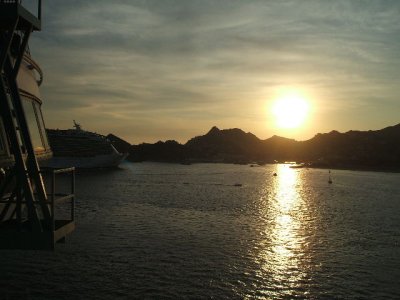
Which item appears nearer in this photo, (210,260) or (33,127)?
(33,127)

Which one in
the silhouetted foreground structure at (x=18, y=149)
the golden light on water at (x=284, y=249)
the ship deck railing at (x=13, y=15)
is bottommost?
the golden light on water at (x=284, y=249)

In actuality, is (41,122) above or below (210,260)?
above

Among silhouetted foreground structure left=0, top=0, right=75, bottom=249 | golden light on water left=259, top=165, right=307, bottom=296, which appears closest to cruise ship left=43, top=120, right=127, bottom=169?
golden light on water left=259, top=165, right=307, bottom=296

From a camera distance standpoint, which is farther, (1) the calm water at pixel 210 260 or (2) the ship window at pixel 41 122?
(1) the calm water at pixel 210 260

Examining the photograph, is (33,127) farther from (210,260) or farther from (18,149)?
(210,260)

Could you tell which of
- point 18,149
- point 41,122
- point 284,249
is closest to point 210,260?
point 284,249

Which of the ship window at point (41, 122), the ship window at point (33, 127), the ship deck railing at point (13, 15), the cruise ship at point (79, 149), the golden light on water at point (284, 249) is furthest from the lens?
the cruise ship at point (79, 149)

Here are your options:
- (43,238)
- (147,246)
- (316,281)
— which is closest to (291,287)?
(316,281)

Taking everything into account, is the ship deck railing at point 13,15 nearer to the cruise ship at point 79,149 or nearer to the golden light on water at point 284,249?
the golden light on water at point 284,249

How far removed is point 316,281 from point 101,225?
2300 centimetres

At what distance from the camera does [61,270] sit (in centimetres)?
2316

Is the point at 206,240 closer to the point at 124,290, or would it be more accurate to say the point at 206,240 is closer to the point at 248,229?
the point at 248,229

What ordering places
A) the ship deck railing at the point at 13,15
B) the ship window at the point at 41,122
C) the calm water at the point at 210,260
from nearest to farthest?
the ship deck railing at the point at 13,15 → the ship window at the point at 41,122 → the calm water at the point at 210,260

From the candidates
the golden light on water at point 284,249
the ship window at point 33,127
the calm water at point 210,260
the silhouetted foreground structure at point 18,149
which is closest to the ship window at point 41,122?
the ship window at point 33,127
